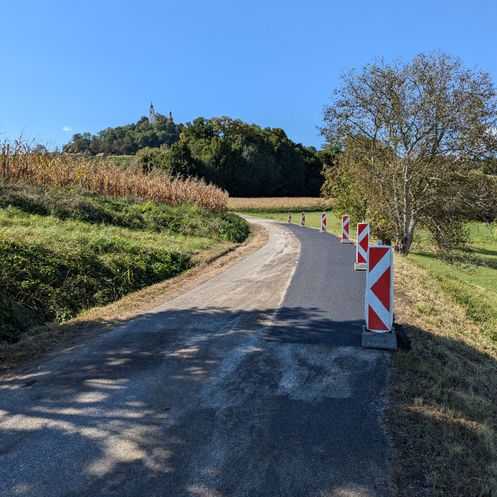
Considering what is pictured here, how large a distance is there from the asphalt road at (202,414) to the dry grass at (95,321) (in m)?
0.40

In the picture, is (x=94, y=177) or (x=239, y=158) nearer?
(x=94, y=177)

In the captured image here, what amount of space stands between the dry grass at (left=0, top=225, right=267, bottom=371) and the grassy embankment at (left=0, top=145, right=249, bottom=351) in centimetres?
28

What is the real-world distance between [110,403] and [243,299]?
472 centimetres

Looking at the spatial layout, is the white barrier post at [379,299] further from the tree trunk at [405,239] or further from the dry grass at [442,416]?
the tree trunk at [405,239]

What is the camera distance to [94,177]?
1833cm

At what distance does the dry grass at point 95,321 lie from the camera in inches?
222

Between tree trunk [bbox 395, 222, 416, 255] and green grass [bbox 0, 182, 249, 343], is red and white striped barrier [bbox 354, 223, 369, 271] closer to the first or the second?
green grass [bbox 0, 182, 249, 343]

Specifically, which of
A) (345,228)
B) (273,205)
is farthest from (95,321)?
(273,205)

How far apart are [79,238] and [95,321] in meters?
3.62

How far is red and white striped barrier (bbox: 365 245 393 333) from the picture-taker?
5.88m

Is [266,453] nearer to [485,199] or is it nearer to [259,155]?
[485,199]

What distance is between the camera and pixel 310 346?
227 inches

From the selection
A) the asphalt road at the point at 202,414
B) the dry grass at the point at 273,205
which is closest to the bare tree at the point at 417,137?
the asphalt road at the point at 202,414

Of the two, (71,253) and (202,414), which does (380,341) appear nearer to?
(202,414)
